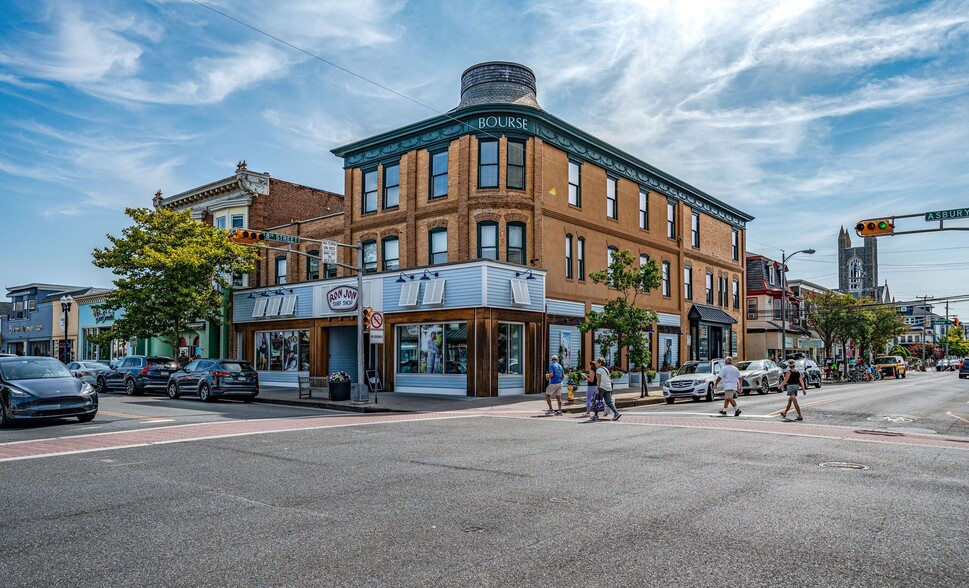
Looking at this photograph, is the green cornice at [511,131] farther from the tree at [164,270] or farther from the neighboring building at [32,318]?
the neighboring building at [32,318]

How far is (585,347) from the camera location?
105ft

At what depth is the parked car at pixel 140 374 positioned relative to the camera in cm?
2898

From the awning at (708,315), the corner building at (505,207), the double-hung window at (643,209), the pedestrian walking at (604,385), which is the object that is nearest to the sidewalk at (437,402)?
the corner building at (505,207)

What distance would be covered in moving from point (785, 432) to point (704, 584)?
1124cm

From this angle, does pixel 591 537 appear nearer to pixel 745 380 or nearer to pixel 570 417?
pixel 570 417

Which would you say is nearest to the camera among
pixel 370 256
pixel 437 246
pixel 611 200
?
pixel 437 246

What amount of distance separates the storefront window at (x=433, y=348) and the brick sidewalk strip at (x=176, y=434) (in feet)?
24.1

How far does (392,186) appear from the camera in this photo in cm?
3238

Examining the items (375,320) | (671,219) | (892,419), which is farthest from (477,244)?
(671,219)

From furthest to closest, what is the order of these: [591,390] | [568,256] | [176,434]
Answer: [568,256]
[591,390]
[176,434]

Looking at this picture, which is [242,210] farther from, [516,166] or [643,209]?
[643,209]

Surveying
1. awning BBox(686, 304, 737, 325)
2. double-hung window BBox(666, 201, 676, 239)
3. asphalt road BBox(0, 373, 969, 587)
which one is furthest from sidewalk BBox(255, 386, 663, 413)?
double-hung window BBox(666, 201, 676, 239)

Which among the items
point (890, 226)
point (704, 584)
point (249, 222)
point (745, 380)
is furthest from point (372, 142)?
point (704, 584)

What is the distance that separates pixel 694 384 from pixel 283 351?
2076cm
